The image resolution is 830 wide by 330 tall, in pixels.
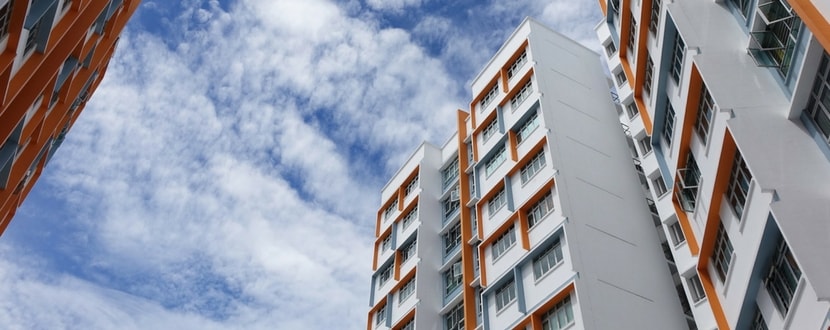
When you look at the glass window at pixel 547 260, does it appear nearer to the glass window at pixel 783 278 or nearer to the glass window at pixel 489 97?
the glass window at pixel 783 278

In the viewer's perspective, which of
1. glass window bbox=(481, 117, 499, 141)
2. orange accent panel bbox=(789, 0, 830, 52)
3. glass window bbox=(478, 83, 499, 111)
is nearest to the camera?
orange accent panel bbox=(789, 0, 830, 52)

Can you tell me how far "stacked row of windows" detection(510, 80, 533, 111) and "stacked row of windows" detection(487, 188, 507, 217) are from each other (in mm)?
4387

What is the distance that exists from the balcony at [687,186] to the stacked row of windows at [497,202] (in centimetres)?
951

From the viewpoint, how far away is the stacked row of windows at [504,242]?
2420 cm

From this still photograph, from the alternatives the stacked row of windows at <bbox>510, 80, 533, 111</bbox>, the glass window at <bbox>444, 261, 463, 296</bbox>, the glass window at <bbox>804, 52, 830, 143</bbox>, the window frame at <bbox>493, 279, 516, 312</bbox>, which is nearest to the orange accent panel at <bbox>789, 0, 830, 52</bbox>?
the glass window at <bbox>804, 52, 830, 143</bbox>

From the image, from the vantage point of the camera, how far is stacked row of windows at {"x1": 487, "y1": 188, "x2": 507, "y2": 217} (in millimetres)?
25945

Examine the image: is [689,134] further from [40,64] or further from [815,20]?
[40,64]

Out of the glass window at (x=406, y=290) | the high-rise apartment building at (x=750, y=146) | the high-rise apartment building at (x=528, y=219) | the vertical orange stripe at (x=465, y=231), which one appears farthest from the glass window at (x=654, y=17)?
the glass window at (x=406, y=290)

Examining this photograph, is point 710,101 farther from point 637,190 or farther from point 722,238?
point 637,190

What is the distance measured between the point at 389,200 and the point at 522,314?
54.6 ft

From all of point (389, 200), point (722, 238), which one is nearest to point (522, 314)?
point (722, 238)

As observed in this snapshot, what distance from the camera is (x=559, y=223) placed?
21.8 meters

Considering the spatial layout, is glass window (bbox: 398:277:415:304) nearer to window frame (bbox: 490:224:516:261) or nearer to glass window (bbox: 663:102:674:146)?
window frame (bbox: 490:224:516:261)

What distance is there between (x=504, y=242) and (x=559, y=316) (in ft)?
16.4
